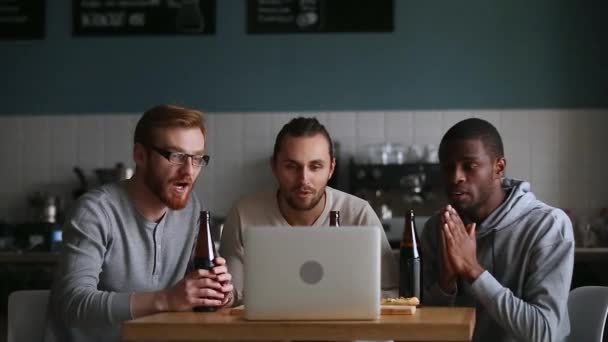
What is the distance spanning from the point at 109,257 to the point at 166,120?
0.41 m

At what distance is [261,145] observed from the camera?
611cm

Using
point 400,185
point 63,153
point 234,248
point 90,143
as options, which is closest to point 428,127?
point 400,185

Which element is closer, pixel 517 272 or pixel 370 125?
pixel 517 272

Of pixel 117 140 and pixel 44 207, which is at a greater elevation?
pixel 117 140

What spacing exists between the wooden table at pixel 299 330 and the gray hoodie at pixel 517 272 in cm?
44

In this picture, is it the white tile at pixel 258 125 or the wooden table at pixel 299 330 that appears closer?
the wooden table at pixel 299 330

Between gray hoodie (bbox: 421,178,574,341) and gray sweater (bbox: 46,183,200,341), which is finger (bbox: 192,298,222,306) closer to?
gray sweater (bbox: 46,183,200,341)

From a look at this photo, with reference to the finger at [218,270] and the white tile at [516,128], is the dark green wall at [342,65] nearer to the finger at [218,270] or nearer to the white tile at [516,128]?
the white tile at [516,128]

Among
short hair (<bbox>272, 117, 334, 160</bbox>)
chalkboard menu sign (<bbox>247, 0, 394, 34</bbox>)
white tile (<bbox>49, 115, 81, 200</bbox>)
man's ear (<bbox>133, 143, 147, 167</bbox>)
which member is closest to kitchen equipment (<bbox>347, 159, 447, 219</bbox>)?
chalkboard menu sign (<bbox>247, 0, 394, 34</bbox>)

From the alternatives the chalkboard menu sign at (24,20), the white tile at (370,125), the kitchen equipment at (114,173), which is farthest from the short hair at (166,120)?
the chalkboard menu sign at (24,20)

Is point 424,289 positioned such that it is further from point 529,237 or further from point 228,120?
point 228,120

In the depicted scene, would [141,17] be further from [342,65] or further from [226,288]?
[226,288]

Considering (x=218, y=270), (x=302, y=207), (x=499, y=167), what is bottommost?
(x=218, y=270)

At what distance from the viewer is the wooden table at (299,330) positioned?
6.43 ft
